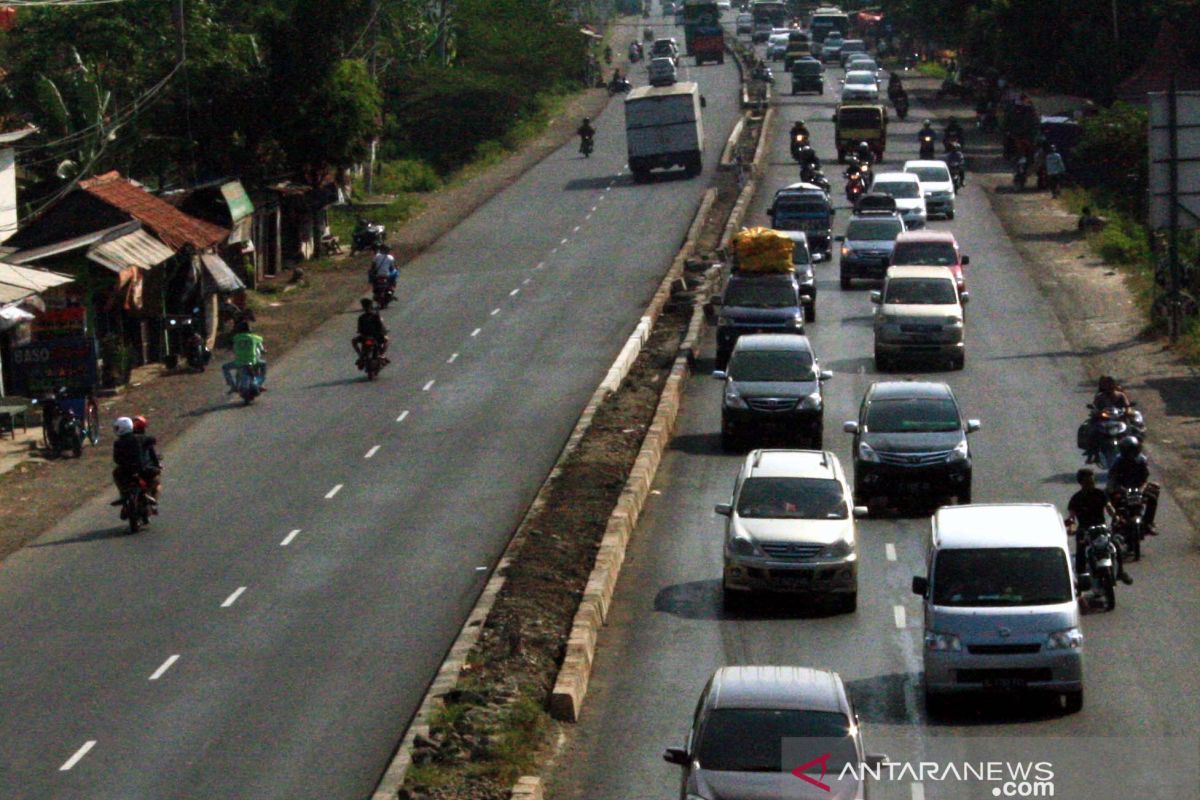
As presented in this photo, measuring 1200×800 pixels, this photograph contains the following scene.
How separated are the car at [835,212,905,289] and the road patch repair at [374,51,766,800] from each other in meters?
11.1

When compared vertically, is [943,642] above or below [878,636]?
above

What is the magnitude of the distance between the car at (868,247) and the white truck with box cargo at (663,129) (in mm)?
22860

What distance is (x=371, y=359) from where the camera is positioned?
40.6 m

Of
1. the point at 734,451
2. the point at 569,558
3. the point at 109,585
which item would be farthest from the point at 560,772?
the point at 734,451

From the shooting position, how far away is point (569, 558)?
24531 mm

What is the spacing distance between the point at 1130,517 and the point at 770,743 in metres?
11.4

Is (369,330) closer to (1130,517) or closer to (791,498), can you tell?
(791,498)

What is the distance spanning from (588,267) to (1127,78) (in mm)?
45120

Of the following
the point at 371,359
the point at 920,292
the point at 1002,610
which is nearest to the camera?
the point at 1002,610

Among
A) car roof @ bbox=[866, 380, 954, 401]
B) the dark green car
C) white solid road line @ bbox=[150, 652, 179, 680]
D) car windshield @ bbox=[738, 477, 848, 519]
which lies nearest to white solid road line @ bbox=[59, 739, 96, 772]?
white solid road line @ bbox=[150, 652, 179, 680]

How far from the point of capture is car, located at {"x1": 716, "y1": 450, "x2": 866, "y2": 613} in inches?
886

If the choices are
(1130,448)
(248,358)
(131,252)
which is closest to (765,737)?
(1130,448)

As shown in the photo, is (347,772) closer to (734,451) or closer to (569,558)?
(569,558)

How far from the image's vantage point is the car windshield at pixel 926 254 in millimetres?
44875
